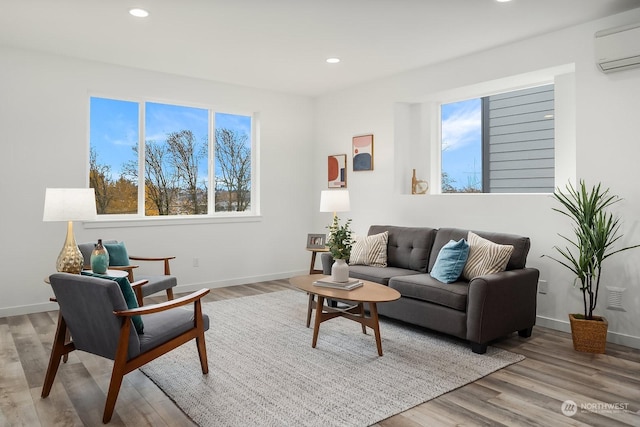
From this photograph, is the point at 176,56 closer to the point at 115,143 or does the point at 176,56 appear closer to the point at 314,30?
the point at 115,143

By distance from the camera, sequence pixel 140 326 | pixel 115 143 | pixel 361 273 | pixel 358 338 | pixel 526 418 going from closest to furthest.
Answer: pixel 526 418, pixel 140 326, pixel 358 338, pixel 361 273, pixel 115 143

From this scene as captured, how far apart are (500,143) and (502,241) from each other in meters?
1.49

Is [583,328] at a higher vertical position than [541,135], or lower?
lower

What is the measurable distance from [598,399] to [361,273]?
2.21 metres

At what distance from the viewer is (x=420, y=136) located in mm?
5605

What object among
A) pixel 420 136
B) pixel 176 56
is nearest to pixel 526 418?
pixel 420 136

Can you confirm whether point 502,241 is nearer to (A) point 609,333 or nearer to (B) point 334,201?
(A) point 609,333

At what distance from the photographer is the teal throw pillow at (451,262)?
389cm

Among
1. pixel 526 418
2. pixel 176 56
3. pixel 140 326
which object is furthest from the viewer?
pixel 176 56

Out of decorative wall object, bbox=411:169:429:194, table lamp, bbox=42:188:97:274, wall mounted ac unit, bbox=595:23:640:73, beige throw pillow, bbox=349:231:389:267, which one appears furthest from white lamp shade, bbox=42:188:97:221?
wall mounted ac unit, bbox=595:23:640:73

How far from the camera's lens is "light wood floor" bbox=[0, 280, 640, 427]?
95.9 inches

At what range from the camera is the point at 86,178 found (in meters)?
4.96

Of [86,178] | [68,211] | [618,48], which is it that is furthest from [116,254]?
[618,48]

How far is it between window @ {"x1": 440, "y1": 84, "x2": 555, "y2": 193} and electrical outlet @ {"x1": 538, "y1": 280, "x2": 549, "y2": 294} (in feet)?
3.14
